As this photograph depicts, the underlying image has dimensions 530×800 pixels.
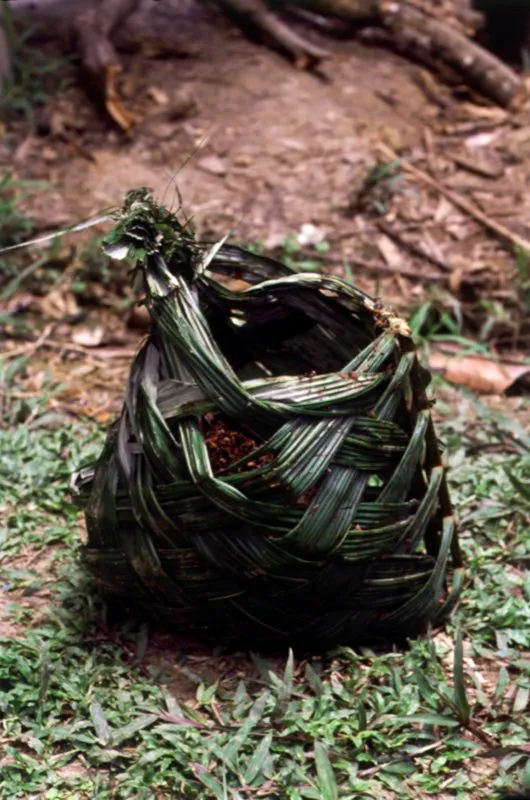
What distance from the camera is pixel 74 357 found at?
3.48m

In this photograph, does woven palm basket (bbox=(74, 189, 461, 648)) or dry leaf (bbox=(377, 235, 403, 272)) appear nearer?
woven palm basket (bbox=(74, 189, 461, 648))

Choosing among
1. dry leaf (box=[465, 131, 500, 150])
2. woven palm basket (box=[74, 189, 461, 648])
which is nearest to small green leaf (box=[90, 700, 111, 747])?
woven palm basket (box=[74, 189, 461, 648])

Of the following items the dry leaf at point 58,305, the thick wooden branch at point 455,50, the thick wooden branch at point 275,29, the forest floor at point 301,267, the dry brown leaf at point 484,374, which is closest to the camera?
the forest floor at point 301,267

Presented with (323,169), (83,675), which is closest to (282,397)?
(83,675)

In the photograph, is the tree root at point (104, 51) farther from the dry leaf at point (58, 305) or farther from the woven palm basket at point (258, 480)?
the woven palm basket at point (258, 480)

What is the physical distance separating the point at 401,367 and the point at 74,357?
1.66 metres

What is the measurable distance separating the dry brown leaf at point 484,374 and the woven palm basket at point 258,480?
1.26 meters

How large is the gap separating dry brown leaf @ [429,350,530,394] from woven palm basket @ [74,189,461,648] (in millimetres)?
1257

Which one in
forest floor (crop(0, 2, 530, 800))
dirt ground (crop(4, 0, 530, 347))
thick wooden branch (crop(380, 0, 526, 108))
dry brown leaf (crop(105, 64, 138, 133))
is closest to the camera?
forest floor (crop(0, 2, 530, 800))

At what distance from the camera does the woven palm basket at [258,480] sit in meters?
1.95

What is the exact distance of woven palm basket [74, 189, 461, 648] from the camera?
6.39 feet

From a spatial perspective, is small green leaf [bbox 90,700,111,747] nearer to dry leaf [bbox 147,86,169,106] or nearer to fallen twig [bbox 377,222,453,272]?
fallen twig [bbox 377,222,453,272]

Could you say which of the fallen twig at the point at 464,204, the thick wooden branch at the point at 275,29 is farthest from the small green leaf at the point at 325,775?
the thick wooden branch at the point at 275,29

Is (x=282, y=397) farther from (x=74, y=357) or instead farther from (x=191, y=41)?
(x=191, y=41)
